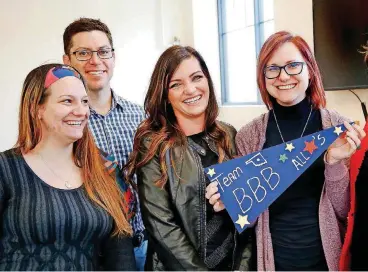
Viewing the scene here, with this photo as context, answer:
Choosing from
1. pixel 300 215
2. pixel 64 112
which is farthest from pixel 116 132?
pixel 300 215

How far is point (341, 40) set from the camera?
3215 mm

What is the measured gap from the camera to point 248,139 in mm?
1739

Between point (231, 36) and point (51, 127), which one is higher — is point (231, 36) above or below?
above

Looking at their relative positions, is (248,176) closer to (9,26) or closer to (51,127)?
(51,127)

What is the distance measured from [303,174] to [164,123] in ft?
1.99

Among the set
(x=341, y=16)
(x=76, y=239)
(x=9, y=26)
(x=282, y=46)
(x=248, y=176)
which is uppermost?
(x=9, y=26)

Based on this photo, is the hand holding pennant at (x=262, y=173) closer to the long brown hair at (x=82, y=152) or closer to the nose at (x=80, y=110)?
the long brown hair at (x=82, y=152)

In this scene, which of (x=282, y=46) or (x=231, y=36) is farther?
(x=231, y=36)

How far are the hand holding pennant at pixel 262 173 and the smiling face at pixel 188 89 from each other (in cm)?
29

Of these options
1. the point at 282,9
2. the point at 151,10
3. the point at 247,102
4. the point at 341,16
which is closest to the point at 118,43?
the point at 151,10

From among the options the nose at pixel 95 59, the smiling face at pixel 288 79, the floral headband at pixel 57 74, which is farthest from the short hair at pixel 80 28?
the smiling face at pixel 288 79

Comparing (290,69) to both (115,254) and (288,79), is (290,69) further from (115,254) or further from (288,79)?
(115,254)

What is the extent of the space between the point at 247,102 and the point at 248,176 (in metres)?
4.05

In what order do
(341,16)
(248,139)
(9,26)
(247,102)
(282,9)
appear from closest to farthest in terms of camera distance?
1. (248,139)
2. (341,16)
3. (282,9)
4. (9,26)
5. (247,102)
